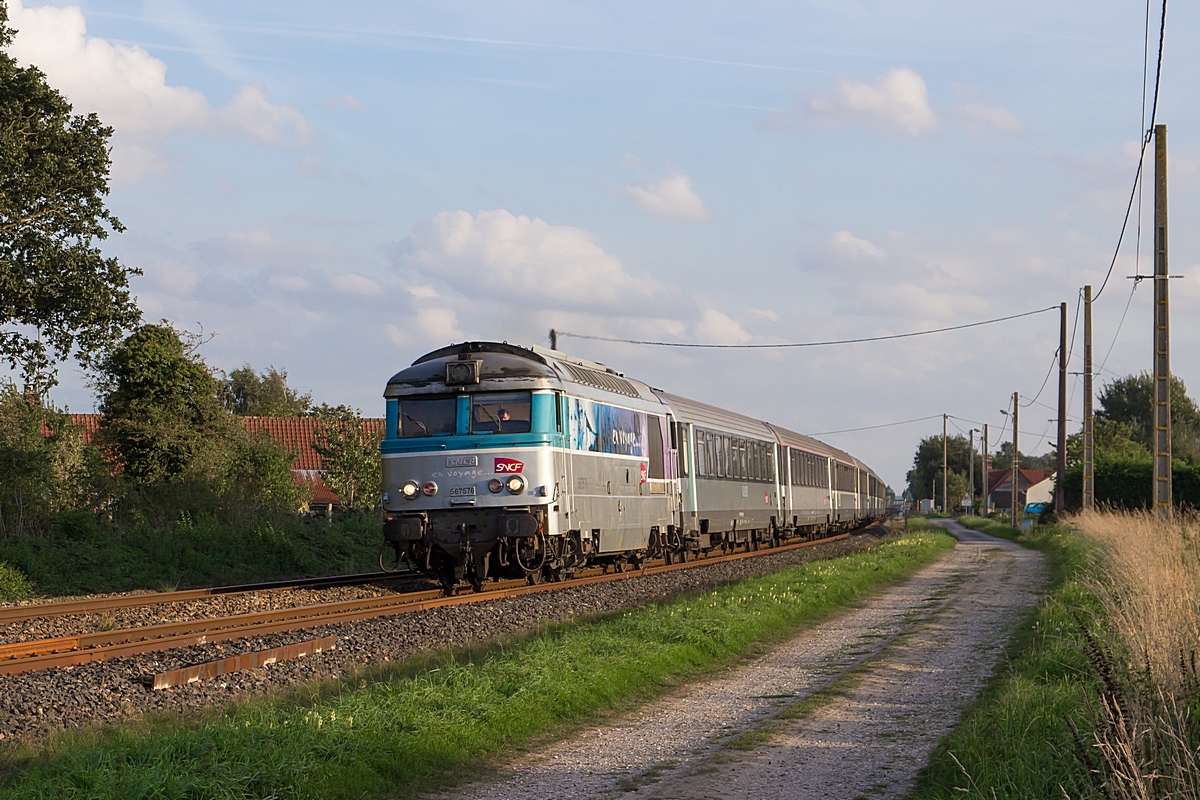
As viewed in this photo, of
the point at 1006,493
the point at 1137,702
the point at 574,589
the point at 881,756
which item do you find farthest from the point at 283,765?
the point at 1006,493

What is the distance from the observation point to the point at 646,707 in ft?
32.0

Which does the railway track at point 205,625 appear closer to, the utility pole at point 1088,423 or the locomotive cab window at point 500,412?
the locomotive cab window at point 500,412

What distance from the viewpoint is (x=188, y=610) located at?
16281 mm

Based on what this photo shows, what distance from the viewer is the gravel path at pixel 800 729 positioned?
281 inches

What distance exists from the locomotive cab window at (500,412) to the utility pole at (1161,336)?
1114 centimetres

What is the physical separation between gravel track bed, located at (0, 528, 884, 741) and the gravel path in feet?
10.1

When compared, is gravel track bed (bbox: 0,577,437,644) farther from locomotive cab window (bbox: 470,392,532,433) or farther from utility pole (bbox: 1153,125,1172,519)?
utility pole (bbox: 1153,125,1172,519)

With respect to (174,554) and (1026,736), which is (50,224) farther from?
(1026,736)

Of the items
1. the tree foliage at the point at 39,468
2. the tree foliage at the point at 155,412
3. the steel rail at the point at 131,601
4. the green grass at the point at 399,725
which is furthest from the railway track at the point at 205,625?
the tree foliage at the point at 155,412

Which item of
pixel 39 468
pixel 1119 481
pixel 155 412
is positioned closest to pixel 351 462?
pixel 155 412

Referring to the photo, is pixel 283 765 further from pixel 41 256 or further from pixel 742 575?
pixel 41 256

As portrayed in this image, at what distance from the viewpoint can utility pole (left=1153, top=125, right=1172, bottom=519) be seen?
2084cm

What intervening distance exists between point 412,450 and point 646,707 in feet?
29.7

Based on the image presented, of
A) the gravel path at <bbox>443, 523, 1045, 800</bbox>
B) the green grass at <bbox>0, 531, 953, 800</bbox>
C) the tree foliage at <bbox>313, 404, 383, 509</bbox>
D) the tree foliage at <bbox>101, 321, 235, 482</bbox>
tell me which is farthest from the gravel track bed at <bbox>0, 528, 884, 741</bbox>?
the tree foliage at <bbox>313, 404, 383, 509</bbox>
